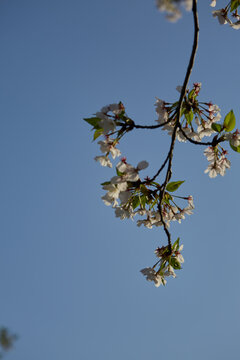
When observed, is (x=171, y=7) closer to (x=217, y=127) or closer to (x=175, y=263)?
(x=217, y=127)

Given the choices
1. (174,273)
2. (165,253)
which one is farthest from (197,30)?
(174,273)

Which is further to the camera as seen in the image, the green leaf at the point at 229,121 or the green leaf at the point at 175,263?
the green leaf at the point at 175,263

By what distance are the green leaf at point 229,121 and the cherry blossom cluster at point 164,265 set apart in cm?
97

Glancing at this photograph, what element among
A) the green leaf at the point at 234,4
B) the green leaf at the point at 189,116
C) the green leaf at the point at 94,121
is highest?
the green leaf at the point at 234,4

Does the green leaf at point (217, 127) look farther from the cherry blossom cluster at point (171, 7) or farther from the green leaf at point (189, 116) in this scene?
the cherry blossom cluster at point (171, 7)

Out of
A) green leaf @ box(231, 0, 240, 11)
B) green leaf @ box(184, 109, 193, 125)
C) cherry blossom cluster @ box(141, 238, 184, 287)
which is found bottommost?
cherry blossom cluster @ box(141, 238, 184, 287)

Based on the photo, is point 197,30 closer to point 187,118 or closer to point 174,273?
point 187,118

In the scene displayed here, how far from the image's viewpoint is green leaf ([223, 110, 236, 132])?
2.20 metres

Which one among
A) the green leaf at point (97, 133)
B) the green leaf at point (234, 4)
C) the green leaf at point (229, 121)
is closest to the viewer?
the green leaf at point (229, 121)

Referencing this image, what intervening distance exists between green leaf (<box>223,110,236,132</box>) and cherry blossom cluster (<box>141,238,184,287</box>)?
965 mm

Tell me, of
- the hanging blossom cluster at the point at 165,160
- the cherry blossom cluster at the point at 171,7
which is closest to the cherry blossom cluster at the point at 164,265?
the hanging blossom cluster at the point at 165,160

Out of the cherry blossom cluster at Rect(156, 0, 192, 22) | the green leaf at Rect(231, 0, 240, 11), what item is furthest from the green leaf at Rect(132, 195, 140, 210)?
the green leaf at Rect(231, 0, 240, 11)

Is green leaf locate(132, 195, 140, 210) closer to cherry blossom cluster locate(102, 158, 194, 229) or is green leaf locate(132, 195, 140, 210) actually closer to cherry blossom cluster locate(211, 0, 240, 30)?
cherry blossom cluster locate(102, 158, 194, 229)

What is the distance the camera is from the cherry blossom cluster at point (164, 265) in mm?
2461
